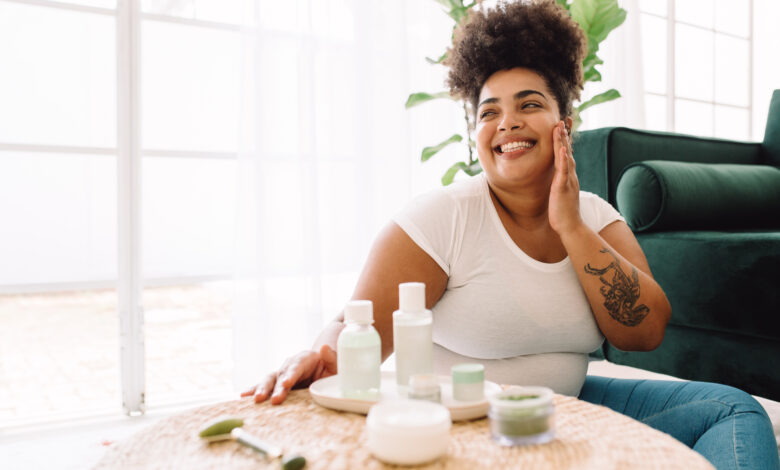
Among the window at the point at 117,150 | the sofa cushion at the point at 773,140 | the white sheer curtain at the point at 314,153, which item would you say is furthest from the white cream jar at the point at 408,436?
the sofa cushion at the point at 773,140

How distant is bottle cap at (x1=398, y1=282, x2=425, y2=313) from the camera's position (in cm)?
62

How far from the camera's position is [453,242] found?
1.00 m

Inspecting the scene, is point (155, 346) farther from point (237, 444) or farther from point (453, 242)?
point (237, 444)

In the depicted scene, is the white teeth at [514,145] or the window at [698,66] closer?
the white teeth at [514,145]

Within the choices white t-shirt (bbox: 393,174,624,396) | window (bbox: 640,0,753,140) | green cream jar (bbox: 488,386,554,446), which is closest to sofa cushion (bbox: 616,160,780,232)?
white t-shirt (bbox: 393,174,624,396)

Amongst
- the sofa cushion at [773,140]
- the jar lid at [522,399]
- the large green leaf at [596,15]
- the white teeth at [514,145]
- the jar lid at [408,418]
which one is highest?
the large green leaf at [596,15]

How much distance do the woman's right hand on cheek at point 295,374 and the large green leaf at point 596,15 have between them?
168 cm

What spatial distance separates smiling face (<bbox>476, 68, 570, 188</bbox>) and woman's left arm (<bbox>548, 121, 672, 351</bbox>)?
37 millimetres

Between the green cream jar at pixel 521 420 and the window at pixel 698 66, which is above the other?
the window at pixel 698 66

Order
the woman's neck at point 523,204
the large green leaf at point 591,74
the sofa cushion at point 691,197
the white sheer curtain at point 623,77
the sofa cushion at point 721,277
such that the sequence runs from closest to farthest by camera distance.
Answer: the woman's neck at point 523,204 → the sofa cushion at point 721,277 → the sofa cushion at point 691,197 → the large green leaf at point 591,74 → the white sheer curtain at point 623,77

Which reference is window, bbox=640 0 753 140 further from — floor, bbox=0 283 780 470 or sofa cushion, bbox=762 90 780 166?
floor, bbox=0 283 780 470

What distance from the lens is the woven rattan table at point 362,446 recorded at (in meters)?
0.49

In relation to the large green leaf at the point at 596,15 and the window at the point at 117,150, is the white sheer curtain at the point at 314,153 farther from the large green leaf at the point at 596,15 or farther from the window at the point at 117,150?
the large green leaf at the point at 596,15

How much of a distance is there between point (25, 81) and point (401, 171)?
4.45ft
